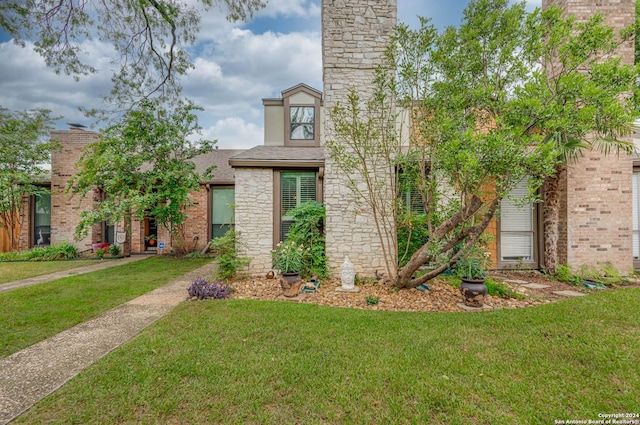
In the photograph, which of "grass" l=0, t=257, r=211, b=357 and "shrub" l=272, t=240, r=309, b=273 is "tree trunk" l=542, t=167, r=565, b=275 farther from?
"grass" l=0, t=257, r=211, b=357

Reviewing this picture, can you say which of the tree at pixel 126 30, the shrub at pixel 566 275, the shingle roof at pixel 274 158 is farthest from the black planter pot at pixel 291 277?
the shrub at pixel 566 275

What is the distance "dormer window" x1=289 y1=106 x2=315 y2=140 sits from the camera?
38.0 feet

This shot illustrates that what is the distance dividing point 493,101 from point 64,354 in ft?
24.6

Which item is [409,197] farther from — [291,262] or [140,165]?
[140,165]

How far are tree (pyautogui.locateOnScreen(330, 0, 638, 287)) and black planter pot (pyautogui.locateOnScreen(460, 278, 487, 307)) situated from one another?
475mm

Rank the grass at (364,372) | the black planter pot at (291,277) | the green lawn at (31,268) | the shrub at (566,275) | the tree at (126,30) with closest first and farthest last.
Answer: the grass at (364,372) < the tree at (126,30) < the black planter pot at (291,277) < the shrub at (566,275) < the green lawn at (31,268)

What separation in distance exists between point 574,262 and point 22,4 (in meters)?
11.6

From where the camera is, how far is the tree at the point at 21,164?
1020cm

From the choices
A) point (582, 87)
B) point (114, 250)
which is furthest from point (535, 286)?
point (114, 250)

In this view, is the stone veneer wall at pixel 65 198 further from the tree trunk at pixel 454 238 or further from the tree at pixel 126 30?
the tree trunk at pixel 454 238

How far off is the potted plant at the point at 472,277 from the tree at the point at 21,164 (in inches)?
584

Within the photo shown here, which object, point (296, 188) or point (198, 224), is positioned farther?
point (198, 224)

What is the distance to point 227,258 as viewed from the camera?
258 inches

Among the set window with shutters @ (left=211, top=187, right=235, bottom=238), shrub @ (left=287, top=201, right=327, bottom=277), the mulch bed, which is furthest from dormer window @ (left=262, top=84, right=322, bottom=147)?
the mulch bed
